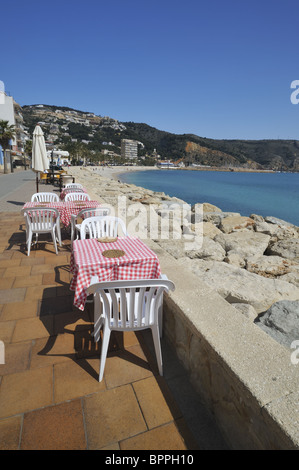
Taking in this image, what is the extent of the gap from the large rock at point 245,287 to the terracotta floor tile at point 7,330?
206 centimetres

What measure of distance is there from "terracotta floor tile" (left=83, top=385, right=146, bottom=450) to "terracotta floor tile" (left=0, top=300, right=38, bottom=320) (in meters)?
1.20

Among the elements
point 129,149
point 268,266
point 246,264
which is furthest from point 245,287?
point 129,149

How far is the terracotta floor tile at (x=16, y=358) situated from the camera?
6.27ft

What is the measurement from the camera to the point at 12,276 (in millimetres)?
3320

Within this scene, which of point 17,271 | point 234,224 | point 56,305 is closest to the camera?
point 56,305

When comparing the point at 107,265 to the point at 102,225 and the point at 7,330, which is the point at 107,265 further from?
the point at 102,225

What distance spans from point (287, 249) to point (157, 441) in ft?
16.2

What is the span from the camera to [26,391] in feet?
5.69

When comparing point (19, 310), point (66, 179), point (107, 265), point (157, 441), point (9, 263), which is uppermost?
point (66, 179)

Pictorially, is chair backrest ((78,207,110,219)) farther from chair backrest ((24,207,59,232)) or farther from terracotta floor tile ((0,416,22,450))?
terracotta floor tile ((0,416,22,450))

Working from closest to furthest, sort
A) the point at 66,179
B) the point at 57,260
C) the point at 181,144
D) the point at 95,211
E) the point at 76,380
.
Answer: the point at 76,380, the point at 57,260, the point at 95,211, the point at 66,179, the point at 181,144

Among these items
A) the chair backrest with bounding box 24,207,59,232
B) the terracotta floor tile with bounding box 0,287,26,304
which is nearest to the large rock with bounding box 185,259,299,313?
the terracotta floor tile with bounding box 0,287,26,304
